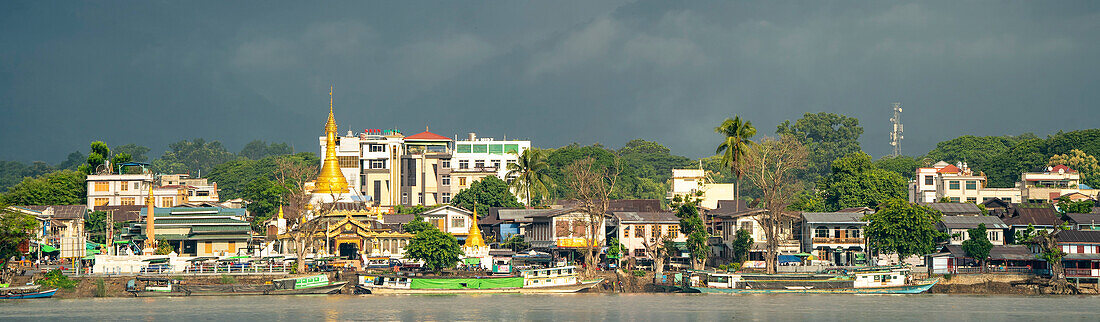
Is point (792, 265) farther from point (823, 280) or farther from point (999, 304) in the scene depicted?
point (999, 304)

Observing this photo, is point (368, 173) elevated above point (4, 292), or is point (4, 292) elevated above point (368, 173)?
point (368, 173)

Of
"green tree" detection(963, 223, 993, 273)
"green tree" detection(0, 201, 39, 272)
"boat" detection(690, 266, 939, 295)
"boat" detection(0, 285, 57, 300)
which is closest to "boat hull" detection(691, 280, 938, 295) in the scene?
"boat" detection(690, 266, 939, 295)

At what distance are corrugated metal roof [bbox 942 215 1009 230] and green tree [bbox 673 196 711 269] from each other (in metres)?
18.4

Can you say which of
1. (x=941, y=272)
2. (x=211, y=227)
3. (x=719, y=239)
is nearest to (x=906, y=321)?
(x=941, y=272)

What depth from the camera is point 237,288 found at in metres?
92.7

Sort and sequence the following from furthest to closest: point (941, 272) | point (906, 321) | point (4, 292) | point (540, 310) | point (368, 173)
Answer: point (368, 173), point (941, 272), point (4, 292), point (540, 310), point (906, 321)

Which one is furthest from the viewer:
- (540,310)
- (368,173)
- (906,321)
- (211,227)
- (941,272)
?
(368,173)

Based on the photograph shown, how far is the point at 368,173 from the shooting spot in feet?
505

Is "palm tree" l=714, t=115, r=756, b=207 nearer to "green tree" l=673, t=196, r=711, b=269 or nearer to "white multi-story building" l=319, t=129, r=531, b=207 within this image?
"green tree" l=673, t=196, r=711, b=269

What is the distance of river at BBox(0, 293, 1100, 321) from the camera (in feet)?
259

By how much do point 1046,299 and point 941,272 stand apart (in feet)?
28.8

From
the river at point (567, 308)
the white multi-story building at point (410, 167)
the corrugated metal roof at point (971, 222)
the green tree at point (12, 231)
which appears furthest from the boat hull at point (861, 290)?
the white multi-story building at point (410, 167)

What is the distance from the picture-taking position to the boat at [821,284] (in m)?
93.4

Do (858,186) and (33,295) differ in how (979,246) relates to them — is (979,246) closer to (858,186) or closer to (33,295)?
(858,186)
